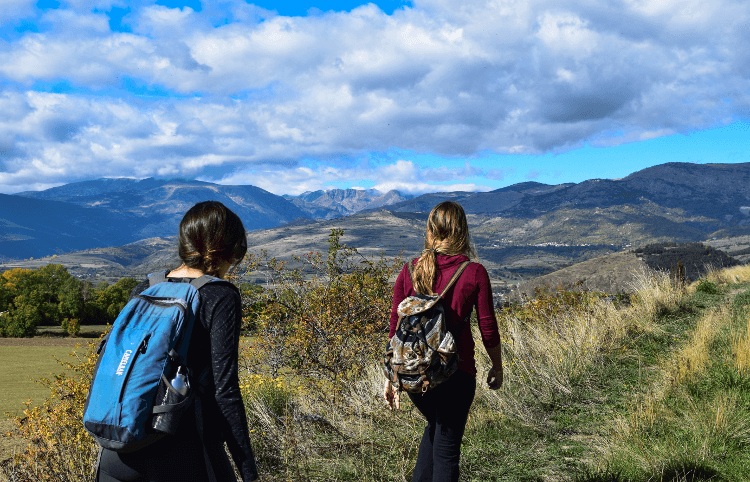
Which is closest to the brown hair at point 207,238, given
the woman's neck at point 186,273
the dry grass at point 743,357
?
the woman's neck at point 186,273

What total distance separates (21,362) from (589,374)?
4025 cm

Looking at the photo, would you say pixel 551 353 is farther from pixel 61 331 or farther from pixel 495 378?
pixel 61 331

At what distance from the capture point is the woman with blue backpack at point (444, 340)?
242 cm

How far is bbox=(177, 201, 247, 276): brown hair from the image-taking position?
1887mm

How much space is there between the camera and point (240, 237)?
1.96m

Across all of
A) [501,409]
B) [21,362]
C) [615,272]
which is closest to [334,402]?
[501,409]

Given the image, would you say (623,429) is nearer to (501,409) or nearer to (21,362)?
(501,409)

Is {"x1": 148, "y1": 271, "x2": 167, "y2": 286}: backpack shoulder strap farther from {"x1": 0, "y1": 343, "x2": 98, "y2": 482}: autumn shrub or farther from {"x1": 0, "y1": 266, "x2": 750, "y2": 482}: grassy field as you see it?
{"x1": 0, "y1": 343, "x2": 98, "y2": 482}: autumn shrub

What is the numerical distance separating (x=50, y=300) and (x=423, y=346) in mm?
58692

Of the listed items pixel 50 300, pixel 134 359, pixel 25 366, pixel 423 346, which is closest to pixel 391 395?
pixel 423 346

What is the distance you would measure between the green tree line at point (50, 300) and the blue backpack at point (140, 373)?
164 ft

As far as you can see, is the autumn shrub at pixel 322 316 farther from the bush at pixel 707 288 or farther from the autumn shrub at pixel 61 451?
the bush at pixel 707 288

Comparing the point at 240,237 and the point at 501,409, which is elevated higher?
the point at 240,237

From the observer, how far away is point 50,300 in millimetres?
50188
